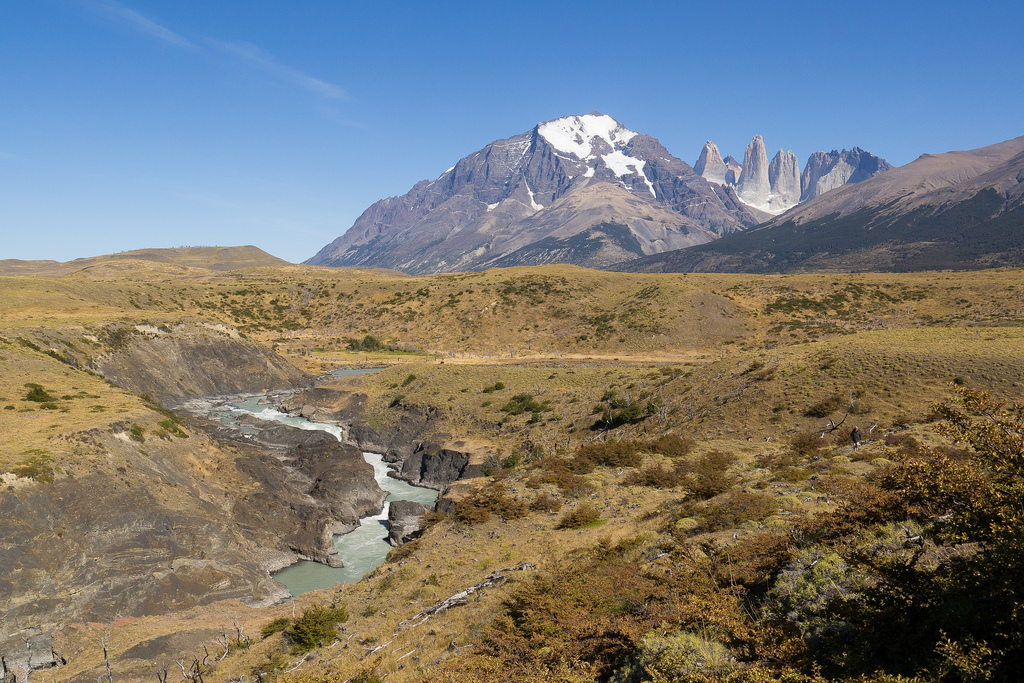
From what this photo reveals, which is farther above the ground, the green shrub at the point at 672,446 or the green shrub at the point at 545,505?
the green shrub at the point at 672,446

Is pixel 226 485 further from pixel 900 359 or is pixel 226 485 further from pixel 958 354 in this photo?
pixel 958 354

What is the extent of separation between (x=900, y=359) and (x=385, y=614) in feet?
125

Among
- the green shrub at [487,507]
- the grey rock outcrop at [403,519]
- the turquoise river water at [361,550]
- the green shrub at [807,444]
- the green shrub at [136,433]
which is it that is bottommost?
the turquoise river water at [361,550]

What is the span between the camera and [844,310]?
105 metres

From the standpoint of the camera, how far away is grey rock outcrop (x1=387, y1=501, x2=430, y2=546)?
3641cm

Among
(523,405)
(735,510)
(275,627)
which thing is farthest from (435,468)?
(735,510)

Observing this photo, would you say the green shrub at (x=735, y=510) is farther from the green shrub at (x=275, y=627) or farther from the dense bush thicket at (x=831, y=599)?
the green shrub at (x=275, y=627)

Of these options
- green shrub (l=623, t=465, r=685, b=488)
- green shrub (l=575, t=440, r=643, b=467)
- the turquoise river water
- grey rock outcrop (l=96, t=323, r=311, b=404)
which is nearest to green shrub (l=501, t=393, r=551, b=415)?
the turquoise river water

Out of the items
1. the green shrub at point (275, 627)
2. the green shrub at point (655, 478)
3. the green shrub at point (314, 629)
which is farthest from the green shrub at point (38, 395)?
the green shrub at point (655, 478)

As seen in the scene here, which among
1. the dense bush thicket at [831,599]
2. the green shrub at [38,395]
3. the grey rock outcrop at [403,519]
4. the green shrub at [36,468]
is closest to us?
the dense bush thicket at [831,599]

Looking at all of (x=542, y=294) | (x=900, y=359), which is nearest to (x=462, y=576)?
(x=900, y=359)

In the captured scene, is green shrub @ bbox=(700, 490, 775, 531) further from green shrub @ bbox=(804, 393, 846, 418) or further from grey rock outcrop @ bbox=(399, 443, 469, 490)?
grey rock outcrop @ bbox=(399, 443, 469, 490)

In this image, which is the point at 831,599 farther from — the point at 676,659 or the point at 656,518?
the point at 656,518

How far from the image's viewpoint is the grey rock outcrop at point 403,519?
36406 millimetres
